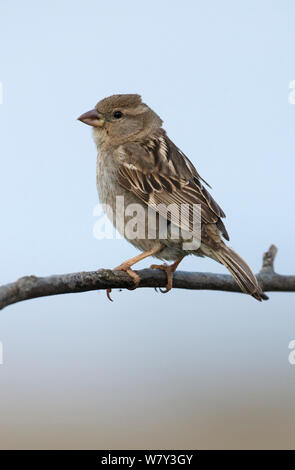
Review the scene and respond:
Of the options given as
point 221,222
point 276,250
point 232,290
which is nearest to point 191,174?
point 221,222

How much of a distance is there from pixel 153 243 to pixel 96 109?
157 cm

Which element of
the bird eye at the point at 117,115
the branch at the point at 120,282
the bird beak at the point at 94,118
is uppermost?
the bird eye at the point at 117,115

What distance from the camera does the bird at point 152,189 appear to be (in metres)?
4.57

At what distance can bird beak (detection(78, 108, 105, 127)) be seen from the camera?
5536 millimetres

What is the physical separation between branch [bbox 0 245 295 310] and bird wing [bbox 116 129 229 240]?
0.51 m

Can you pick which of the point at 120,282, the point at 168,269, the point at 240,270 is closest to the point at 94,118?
the point at 168,269

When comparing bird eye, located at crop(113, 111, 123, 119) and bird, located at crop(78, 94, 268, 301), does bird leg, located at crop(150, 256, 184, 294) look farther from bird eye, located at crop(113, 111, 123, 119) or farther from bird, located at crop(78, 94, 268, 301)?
bird eye, located at crop(113, 111, 123, 119)

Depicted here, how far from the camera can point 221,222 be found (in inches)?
196

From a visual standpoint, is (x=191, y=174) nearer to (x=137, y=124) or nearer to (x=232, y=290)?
(x=137, y=124)

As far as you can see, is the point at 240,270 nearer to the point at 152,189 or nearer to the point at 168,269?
the point at 168,269

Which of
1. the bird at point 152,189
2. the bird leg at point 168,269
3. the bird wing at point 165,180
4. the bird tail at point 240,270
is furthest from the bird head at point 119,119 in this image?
the bird tail at point 240,270

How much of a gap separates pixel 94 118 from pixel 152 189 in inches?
43.9

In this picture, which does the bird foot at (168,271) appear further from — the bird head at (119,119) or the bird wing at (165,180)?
the bird head at (119,119)

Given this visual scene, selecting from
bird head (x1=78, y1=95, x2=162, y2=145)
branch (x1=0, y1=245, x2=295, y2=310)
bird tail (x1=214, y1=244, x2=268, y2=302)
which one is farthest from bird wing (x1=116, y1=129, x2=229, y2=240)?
branch (x1=0, y1=245, x2=295, y2=310)
